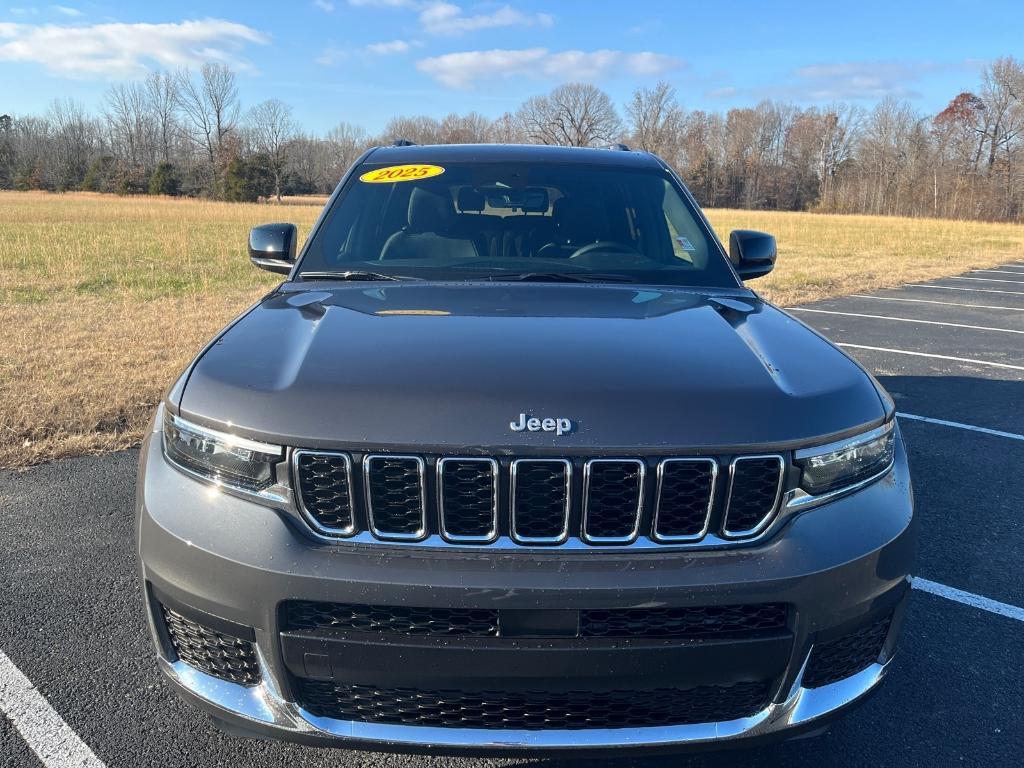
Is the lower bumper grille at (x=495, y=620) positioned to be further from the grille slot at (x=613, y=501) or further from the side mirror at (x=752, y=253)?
the side mirror at (x=752, y=253)

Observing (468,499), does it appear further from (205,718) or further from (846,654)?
(205,718)

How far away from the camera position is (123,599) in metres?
3.12

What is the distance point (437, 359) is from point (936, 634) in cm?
231

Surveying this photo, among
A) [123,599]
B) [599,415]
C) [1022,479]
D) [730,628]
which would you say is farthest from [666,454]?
[1022,479]

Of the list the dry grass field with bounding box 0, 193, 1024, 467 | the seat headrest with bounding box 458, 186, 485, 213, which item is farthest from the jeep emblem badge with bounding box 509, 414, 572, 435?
the dry grass field with bounding box 0, 193, 1024, 467

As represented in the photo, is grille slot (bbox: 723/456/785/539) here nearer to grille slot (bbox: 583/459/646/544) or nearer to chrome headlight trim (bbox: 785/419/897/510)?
chrome headlight trim (bbox: 785/419/897/510)

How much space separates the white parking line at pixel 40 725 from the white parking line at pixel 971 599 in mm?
3020

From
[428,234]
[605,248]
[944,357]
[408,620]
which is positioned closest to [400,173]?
[428,234]

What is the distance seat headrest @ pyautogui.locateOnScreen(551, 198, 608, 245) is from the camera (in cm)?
330

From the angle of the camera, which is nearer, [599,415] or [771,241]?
[599,415]

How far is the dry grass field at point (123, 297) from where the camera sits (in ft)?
17.3

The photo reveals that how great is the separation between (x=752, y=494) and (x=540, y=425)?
522 mm

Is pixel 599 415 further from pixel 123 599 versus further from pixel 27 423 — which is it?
pixel 27 423


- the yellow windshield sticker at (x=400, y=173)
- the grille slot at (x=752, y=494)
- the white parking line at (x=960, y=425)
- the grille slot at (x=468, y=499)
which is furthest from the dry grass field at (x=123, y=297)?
the white parking line at (x=960, y=425)
